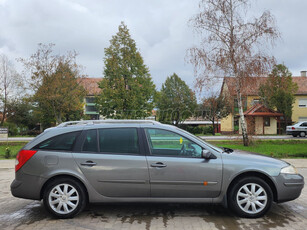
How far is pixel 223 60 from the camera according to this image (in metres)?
17.2

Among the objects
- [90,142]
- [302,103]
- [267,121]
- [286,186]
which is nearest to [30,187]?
[90,142]

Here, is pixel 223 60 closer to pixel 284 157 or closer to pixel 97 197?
pixel 284 157

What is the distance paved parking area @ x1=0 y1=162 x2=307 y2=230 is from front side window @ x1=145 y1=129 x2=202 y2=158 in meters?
1.06

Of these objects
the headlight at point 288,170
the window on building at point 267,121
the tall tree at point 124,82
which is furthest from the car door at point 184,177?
the window on building at point 267,121

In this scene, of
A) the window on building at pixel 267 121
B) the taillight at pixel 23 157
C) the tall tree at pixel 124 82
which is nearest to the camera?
the taillight at pixel 23 157

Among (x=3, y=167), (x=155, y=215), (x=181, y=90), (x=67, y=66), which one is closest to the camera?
(x=155, y=215)

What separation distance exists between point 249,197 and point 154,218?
62.7 inches

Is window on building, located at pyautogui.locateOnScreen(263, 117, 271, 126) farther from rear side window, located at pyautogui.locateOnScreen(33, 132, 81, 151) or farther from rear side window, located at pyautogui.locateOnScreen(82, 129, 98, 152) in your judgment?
rear side window, located at pyautogui.locateOnScreen(33, 132, 81, 151)

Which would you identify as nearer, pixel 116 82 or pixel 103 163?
pixel 103 163

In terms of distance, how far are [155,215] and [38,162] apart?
214 centimetres

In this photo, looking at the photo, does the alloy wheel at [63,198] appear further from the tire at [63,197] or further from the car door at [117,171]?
the car door at [117,171]

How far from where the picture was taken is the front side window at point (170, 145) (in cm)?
477

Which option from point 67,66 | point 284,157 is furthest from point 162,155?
point 67,66

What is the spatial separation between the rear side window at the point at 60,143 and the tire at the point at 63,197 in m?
0.54
